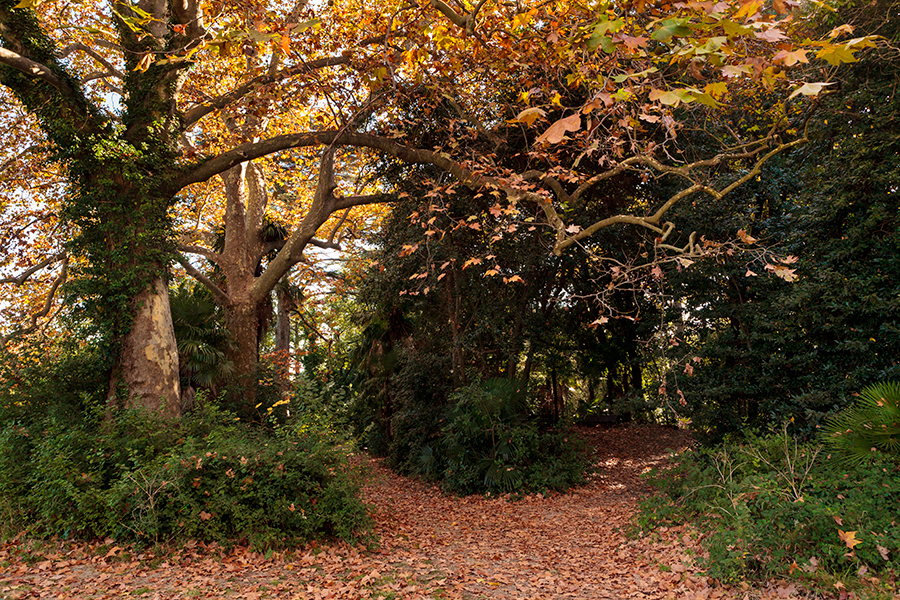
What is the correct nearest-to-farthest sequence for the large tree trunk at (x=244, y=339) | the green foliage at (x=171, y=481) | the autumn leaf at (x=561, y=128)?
the autumn leaf at (x=561, y=128)
the green foliage at (x=171, y=481)
the large tree trunk at (x=244, y=339)

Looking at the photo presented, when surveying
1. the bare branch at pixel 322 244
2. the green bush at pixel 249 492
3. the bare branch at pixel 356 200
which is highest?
the bare branch at pixel 356 200

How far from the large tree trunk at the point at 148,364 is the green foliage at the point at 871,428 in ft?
27.0

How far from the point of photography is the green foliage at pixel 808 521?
4691mm

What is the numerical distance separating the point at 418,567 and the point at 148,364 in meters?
4.78

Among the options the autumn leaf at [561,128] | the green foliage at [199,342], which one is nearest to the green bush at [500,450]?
the green foliage at [199,342]

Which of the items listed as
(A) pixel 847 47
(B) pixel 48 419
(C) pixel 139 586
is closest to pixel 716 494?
(A) pixel 847 47

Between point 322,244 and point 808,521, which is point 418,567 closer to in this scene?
point 808,521

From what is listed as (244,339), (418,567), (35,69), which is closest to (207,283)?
(244,339)

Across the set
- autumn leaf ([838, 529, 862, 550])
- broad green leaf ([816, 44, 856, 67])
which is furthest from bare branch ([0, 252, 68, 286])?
autumn leaf ([838, 529, 862, 550])

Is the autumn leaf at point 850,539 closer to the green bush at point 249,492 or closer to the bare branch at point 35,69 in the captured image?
the green bush at point 249,492

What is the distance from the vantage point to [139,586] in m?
4.91

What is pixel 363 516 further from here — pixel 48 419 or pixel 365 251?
pixel 365 251

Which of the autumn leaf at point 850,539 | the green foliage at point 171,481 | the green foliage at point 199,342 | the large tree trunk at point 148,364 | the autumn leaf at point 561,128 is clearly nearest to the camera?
the autumn leaf at point 561,128

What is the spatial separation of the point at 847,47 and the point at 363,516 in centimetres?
638
